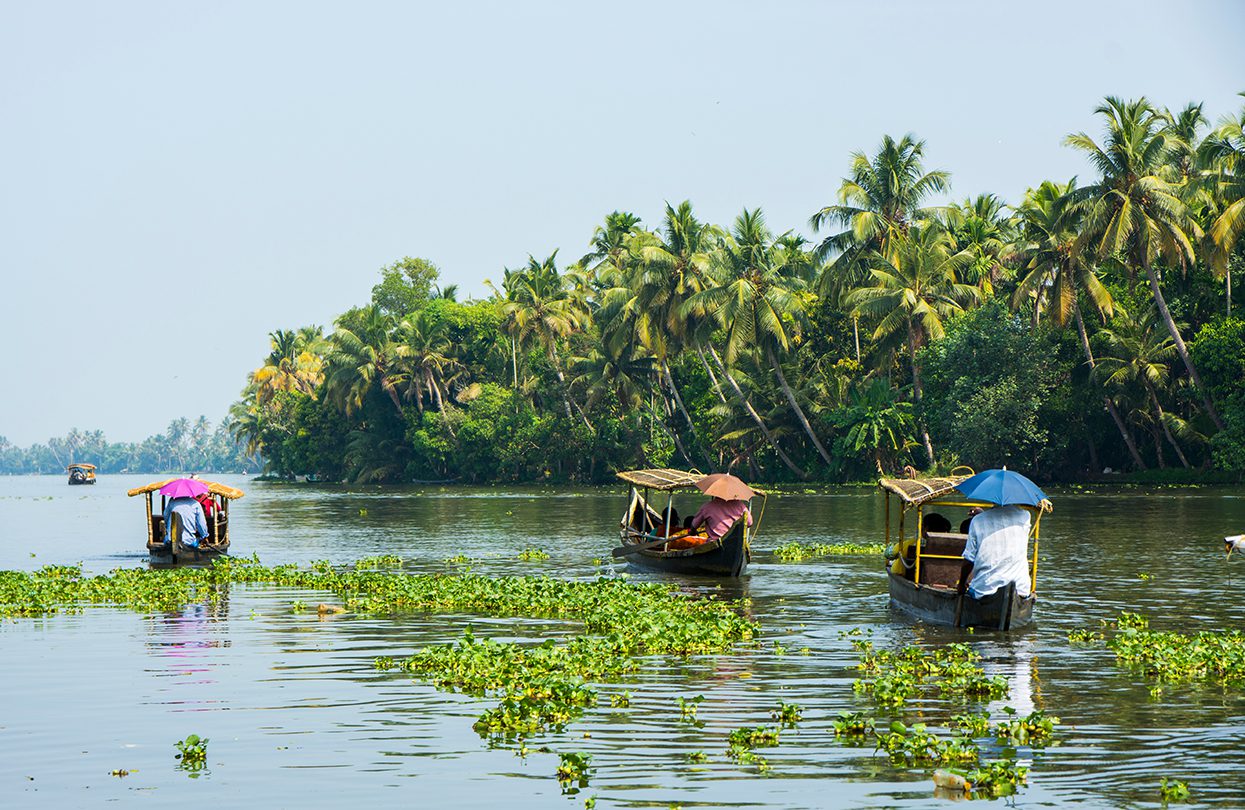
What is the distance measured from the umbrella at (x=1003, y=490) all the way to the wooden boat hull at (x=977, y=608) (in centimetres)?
125

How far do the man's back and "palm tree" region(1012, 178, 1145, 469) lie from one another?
131 ft

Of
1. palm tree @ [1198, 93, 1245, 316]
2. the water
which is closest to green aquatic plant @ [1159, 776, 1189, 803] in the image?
the water

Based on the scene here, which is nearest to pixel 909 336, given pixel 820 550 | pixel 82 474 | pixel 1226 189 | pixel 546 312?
pixel 1226 189

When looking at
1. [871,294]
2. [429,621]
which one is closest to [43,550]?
[429,621]

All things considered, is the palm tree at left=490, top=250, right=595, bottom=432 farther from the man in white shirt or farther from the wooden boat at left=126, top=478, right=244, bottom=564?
the man in white shirt

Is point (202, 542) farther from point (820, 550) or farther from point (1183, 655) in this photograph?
point (1183, 655)

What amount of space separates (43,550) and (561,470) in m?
53.1

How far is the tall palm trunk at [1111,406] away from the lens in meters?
60.7

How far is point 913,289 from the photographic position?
64438mm

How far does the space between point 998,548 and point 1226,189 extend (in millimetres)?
40557

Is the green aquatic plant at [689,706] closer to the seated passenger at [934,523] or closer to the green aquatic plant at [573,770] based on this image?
the green aquatic plant at [573,770]

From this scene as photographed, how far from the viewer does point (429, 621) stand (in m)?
21.3

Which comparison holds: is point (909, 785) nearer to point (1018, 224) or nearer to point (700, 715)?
point (700, 715)

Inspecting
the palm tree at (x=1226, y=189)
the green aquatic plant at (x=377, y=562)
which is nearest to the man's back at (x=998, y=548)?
the green aquatic plant at (x=377, y=562)
